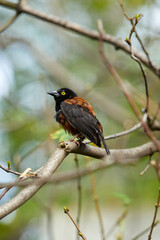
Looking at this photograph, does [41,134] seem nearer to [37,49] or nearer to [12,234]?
[12,234]

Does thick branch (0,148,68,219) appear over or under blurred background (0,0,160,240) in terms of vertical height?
under

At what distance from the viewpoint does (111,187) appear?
28.8 ft

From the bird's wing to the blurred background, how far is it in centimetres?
93

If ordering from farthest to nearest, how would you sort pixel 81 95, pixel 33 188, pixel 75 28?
1. pixel 81 95
2. pixel 75 28
3. pixel 33 188

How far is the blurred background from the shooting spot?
20.4ft

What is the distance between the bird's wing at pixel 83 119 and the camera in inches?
142

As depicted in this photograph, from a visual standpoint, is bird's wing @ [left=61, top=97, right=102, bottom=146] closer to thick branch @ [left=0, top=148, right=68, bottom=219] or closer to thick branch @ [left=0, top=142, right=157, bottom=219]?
thick branch @ [left=0, top=142, right=157, bottom=219]

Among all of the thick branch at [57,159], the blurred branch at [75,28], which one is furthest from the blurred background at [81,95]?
the thick branch at [57,159]

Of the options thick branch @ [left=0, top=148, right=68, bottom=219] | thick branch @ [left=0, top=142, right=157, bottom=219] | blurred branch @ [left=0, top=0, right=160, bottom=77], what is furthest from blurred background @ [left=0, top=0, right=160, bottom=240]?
thick branch @ [left=0, top=148, right=68, bottom=219]

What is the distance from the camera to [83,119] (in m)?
3.84

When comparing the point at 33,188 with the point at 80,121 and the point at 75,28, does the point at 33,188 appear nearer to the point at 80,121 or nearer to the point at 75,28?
the point at 80,121

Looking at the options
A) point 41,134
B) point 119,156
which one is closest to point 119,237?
point 119,156

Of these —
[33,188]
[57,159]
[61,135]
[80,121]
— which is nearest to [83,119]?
[80,121]

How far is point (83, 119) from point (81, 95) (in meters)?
2.62
